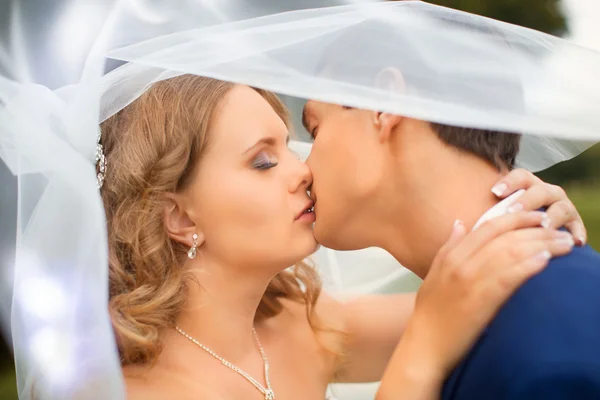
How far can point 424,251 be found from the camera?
247 centimetres

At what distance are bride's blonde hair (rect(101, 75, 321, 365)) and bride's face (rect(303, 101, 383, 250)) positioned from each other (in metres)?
0.41

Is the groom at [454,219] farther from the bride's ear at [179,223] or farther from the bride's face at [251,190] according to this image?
the bride's ear at [179,223]

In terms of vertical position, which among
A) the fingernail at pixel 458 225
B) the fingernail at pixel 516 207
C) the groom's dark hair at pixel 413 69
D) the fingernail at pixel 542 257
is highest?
the groom's dark hair at pixel 413 69

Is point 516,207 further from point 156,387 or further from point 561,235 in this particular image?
point 156,387

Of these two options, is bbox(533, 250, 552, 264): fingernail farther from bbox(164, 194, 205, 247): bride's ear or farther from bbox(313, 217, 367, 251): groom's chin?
bbox(164, 194, 205, 247): bride's ear

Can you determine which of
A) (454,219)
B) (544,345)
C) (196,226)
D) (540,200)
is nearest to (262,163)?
(196,226)

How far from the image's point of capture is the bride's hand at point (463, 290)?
6.79 feet

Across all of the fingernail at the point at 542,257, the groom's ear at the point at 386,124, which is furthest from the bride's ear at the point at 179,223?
the fingernail at the point at 542,257

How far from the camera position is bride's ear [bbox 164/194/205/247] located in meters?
2.79

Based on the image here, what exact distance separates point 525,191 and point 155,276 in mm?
1378

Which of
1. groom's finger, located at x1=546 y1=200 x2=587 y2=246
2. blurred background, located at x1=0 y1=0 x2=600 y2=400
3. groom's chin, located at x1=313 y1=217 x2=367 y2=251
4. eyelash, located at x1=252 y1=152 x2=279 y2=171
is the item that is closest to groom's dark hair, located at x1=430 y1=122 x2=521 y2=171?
groom's finger, located at x1=546 y1=200 x2=587 y2=246

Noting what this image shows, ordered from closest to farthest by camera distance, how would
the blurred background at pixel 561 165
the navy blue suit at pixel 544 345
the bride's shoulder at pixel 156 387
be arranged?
the navy blue suit at pixel 544 345, the bride's shoulder at pixel 156 387, the blurred background at pixel 561 165

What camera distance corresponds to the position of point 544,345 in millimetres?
1862

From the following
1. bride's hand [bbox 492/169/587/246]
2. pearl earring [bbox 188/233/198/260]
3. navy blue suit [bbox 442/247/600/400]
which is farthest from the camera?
pearl earring [bbox 188/233/198/260]
